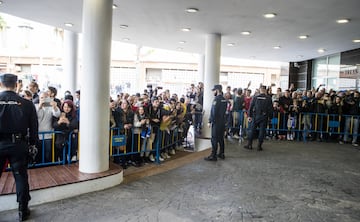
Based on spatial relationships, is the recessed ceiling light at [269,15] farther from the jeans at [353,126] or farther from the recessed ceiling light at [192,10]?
the jeans at [353,126]

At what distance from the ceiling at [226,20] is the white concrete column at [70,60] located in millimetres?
994

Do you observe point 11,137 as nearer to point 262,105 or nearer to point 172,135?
point 172,135

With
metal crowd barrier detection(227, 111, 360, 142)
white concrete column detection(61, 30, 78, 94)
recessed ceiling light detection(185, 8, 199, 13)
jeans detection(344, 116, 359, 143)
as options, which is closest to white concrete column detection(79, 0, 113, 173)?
recessed ceiling light detection(185, 8, 199, 13)

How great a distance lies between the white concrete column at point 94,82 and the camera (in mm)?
5215

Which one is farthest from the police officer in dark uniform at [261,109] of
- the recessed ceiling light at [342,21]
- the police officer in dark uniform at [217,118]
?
the recessed ceiling light at [342,21]

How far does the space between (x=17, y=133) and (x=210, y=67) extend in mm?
7472

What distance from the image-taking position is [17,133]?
372cm

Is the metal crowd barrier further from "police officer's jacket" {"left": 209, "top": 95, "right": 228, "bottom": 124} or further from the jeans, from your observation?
"police officer's jacket" {"left": 209, "top": 95, "right": 228, "bottom": 124}

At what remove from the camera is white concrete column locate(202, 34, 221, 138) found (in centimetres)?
1006

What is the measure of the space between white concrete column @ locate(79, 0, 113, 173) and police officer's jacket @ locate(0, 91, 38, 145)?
1.41 meters

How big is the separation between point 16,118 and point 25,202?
3.76 ft

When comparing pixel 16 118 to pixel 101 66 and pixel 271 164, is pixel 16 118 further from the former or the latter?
pixel 271 164

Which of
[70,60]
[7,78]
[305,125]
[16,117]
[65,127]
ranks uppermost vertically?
[70,60]

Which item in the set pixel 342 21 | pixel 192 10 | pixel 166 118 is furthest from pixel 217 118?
pixel 342 21
